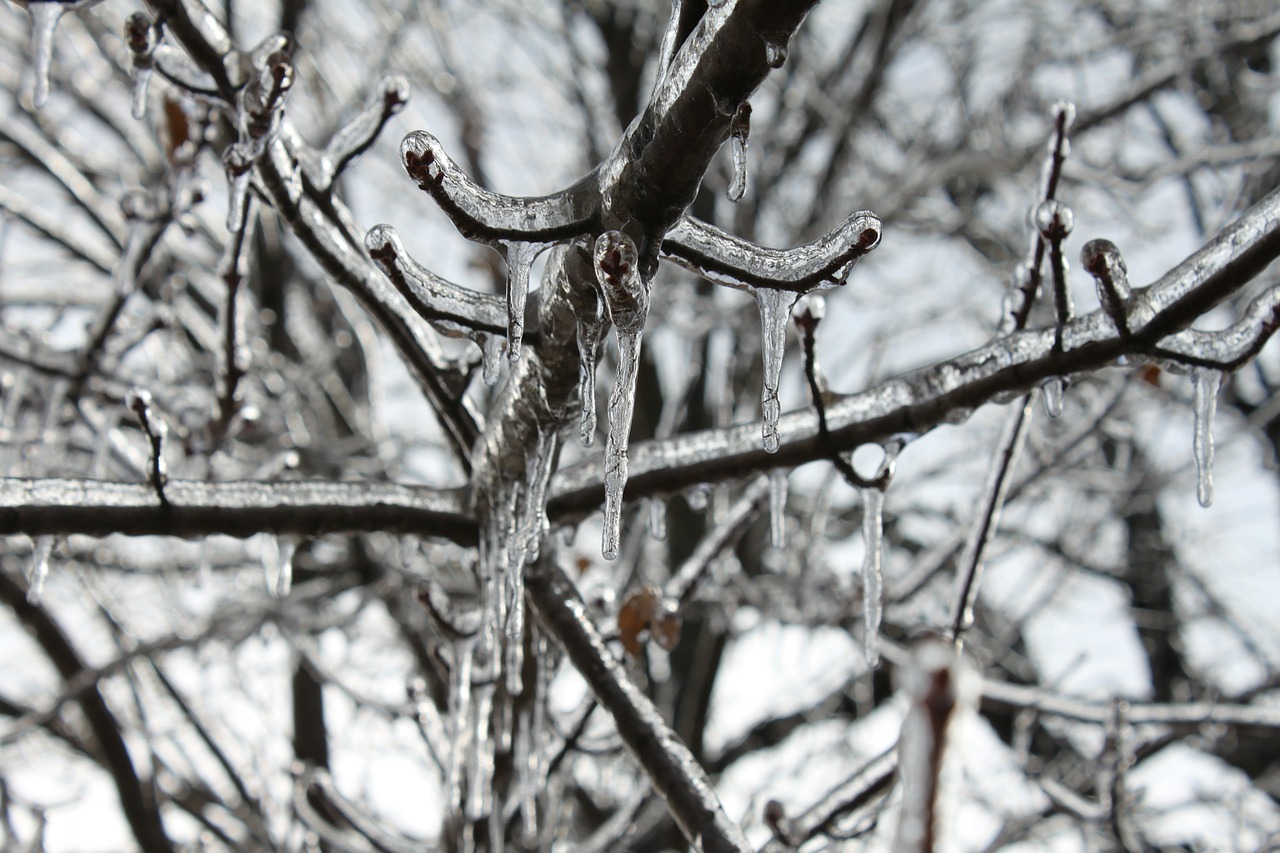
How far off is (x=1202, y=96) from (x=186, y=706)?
7.74 metres

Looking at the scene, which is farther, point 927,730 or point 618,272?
point 618,272

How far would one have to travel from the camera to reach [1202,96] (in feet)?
22.6

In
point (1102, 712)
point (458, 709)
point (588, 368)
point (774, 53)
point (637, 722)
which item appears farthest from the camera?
point (1102, 712)

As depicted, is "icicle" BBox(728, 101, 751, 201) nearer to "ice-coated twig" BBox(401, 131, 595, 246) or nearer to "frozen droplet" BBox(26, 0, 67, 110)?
"ice-coated twig" BBox(401, 131, 595, 246)

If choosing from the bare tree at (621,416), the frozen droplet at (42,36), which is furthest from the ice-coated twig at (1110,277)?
the frozen droplet at (42,36)

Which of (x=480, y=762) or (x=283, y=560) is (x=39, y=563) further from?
(x=480, y=762)

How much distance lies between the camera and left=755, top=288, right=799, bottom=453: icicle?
118 cm

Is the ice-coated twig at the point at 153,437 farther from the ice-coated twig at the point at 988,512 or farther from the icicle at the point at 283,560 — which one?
the ice-coated twig at the point at 988,512

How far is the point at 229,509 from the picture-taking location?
152 cm

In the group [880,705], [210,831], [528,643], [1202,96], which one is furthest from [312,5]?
[1202,96]

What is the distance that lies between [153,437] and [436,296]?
23.5 inches

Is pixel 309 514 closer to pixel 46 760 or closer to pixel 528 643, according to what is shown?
pixel 528 643

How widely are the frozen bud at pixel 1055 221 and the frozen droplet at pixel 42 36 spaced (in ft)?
5.04

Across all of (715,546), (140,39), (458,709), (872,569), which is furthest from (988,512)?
(140,39)
